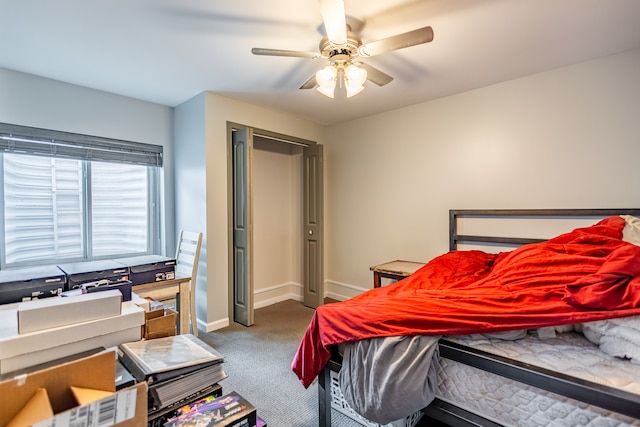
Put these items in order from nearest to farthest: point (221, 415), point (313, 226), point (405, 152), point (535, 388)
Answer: point (221, 415) < point (535, 388) < point (405, 152) < point (313, 226)

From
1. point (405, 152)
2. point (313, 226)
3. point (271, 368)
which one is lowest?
point (271, 368)

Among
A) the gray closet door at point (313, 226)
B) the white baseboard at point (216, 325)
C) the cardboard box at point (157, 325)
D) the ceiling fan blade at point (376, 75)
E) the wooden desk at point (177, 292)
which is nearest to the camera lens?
the cardboard box at point (157, 325)

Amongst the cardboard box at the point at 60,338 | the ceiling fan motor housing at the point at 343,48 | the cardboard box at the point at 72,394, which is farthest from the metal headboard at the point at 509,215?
the cardboard box at the point at 72,394

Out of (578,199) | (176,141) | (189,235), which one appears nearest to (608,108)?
(578,199)

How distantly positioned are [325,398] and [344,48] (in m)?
2.09

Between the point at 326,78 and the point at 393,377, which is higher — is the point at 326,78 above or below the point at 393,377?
above

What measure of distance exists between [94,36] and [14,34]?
53 cm

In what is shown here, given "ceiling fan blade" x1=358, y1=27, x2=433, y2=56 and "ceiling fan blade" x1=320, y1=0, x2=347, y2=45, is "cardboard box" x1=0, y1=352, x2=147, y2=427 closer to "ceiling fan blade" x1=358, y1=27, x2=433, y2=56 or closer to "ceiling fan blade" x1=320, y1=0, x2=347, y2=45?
"ceiling fan blade" x1=320, y1=0, x2=347, y2=45

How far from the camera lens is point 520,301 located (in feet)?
4.66

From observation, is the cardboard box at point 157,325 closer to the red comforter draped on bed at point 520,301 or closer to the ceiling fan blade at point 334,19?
the red comforter draped on bed at point 520,301

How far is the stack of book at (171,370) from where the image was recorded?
95 cm

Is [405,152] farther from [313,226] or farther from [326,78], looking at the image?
[326,78]

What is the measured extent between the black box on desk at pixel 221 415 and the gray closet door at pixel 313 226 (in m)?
2.86

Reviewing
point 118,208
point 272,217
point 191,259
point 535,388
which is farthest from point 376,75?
point 118,208
